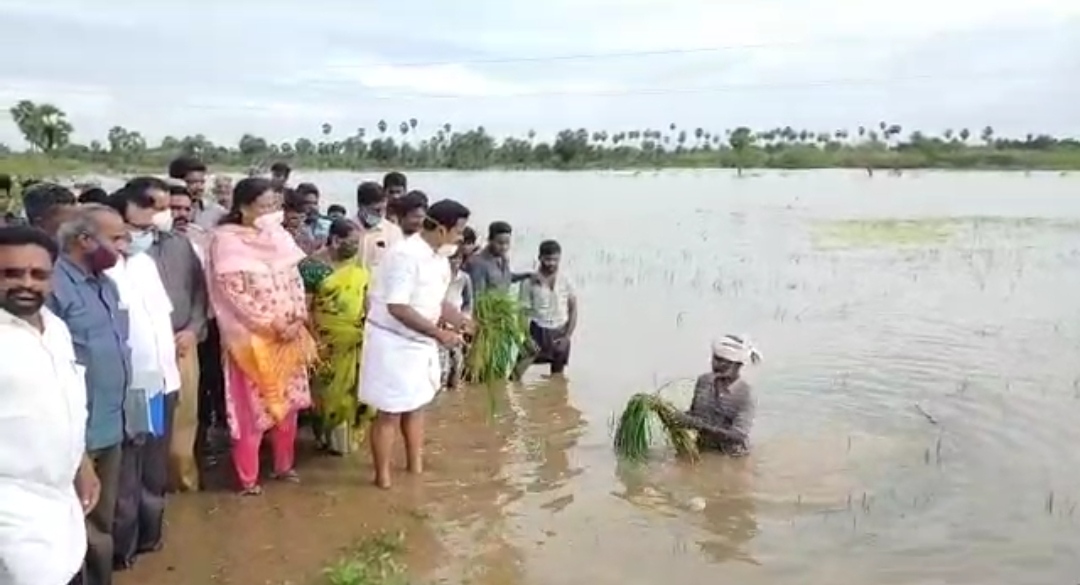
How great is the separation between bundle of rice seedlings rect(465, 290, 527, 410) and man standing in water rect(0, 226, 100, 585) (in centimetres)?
454

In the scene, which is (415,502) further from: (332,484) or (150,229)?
(150,229)

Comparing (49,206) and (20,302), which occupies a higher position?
(49,206)

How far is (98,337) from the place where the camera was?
4312mm

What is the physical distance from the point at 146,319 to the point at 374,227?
2.74 metres

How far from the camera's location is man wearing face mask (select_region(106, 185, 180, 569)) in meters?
4.93

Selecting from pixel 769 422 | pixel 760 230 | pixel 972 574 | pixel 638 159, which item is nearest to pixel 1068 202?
pixel 760 230

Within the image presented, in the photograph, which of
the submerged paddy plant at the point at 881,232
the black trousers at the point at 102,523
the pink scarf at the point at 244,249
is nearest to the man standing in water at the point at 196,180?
the pink scarf at the point at 244,249

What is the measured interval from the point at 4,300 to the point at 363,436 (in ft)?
13.7

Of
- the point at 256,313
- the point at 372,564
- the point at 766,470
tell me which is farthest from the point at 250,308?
the point at 766,470

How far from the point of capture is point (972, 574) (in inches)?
235

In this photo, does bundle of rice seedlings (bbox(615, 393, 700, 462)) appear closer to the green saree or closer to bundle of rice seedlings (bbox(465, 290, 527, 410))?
bundle of rice seedlings (bbox(465, 290, 527, 410))

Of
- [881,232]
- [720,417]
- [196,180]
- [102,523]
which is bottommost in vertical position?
[881,232]

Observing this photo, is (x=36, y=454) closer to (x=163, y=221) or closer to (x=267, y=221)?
(x=163, y=221)

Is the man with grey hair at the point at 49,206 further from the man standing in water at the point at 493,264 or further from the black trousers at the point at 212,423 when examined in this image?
the man standing in water at the point at 493,264
